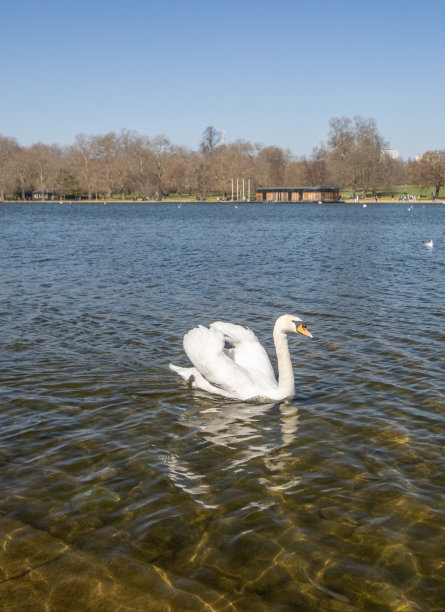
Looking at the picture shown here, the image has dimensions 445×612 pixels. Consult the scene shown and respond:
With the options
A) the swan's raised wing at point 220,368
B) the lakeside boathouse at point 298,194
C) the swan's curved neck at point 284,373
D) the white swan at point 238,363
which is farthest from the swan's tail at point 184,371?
the lakeside boathouse at point 298,194

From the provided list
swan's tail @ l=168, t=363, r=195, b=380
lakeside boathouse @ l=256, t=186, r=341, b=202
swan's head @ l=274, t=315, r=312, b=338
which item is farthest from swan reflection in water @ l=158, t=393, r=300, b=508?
lakeside boathouse @ l=256, t=186, r=341, b=202

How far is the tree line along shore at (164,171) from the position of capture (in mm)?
142375

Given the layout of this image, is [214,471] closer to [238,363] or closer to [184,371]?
[238,363]

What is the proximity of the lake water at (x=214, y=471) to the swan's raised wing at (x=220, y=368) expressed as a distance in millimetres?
345

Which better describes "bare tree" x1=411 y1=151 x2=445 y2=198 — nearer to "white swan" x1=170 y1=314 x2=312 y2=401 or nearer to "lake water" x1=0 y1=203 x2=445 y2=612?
"lake water" x1=0 y1=203 x2=445 y2=612

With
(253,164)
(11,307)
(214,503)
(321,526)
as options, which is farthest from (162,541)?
(253,164)

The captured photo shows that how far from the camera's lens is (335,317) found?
15.3 metres

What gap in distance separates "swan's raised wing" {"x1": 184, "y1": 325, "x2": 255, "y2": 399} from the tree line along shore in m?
137

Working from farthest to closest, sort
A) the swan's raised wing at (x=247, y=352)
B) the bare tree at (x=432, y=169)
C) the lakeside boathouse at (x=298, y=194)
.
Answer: the lakeside boathouse at (x=298, y=194)
the bare tree at (x=432, y=169)
the swan's raised wing at (x=247, y=352)

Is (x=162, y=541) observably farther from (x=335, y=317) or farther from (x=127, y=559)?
(x=335, y=317)

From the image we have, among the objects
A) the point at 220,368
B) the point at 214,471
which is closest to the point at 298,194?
the point at 220,368

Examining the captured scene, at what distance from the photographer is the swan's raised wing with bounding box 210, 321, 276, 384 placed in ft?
30.0

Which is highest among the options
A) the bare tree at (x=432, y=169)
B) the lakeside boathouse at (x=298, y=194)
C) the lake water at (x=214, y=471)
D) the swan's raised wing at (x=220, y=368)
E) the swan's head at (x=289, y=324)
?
the bare tree at (x=432, y=169)

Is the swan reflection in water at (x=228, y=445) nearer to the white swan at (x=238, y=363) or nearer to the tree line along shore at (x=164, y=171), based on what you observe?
the white swan at (x=238, y=363)
